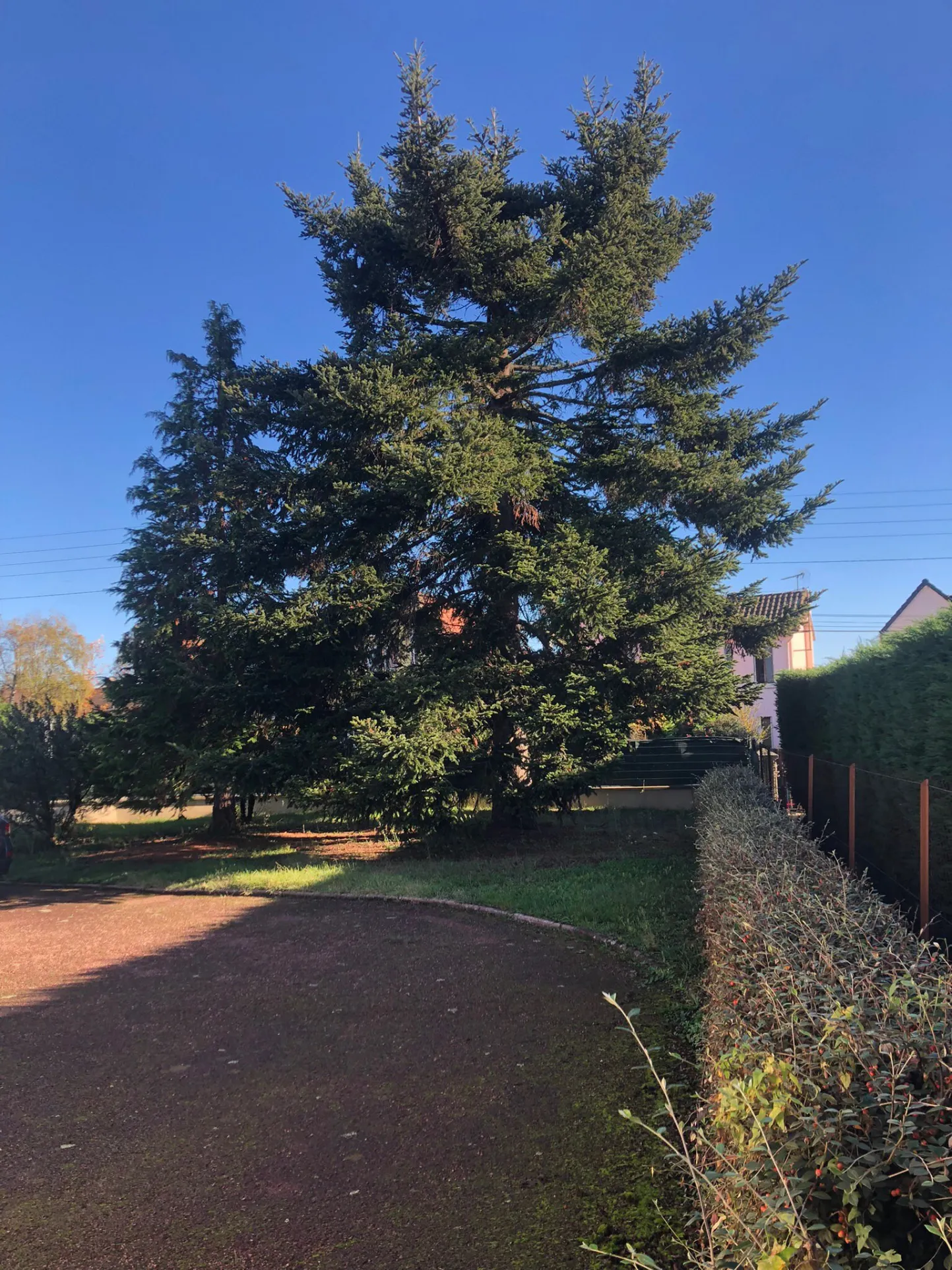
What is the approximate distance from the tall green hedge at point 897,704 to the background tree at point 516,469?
277 centimetres

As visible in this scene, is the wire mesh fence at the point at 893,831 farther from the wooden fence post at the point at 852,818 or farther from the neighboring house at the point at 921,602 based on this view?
the neighboring house at the point at 921,602

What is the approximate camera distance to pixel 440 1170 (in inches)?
141

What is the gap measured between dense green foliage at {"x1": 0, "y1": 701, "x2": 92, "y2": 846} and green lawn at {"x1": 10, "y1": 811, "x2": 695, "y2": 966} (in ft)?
3.95

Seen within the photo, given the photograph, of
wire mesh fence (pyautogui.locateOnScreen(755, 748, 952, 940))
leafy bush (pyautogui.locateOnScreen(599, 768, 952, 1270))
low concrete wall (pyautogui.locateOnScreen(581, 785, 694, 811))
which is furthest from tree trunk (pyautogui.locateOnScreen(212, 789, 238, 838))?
leafy bush (pyautogui.locateOnScreen(599, 768, 952, 1270))

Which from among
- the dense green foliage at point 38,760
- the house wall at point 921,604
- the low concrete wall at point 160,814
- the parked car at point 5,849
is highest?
the house wall at point 921,604

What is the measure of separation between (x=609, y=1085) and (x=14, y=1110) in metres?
3.30

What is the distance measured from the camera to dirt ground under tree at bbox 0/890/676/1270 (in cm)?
313

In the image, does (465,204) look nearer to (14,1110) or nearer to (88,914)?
(88,914)

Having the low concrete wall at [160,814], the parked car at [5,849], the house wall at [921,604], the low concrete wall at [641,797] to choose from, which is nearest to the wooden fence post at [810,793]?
the low concrete wall at [641,797]

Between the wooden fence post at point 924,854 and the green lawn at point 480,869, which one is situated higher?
the wooden fence post at point 924,854

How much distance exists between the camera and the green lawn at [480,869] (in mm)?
8422

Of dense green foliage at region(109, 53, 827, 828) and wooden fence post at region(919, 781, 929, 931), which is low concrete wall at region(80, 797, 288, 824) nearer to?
dense green foliage at region(109, 53, 827, 828)

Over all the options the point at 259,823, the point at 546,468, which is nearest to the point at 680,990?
the point at 546,468

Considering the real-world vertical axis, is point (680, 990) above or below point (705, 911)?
below
